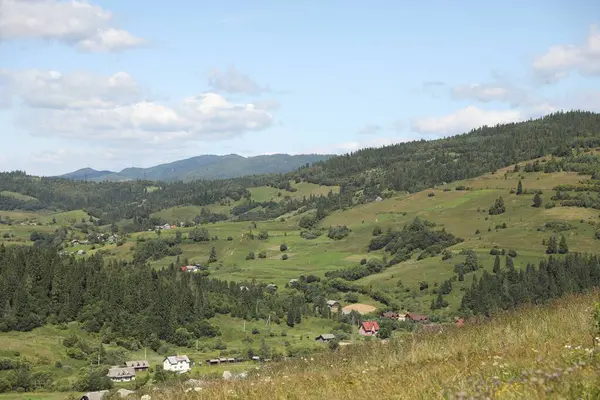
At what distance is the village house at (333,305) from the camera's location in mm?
128725

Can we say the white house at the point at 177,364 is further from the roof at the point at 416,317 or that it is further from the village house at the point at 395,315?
the roof at the point at 416,317

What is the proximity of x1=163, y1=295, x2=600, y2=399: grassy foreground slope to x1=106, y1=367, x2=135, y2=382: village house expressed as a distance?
59.9 metres

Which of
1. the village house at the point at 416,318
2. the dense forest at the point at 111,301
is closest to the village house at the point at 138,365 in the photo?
the dense forest at the point at 111,301

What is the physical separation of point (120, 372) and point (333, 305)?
69190 millimetres

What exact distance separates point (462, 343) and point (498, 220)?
174 meters

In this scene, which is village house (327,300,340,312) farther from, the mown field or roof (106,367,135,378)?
roof (106,367,135,378)

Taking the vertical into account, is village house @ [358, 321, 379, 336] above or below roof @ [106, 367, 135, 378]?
below

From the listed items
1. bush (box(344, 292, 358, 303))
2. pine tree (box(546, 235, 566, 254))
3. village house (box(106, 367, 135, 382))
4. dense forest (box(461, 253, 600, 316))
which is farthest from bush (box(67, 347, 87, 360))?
pine tree (box(546, 235, 566, 254))

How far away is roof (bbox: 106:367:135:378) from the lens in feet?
221

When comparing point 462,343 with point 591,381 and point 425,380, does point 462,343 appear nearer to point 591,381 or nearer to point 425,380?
point 425,380

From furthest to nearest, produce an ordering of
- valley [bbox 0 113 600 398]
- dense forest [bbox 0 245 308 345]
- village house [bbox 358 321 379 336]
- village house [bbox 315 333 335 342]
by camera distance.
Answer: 1. village house [bbox 358 321 379 336]
2. dense forest [bbox 0 245 308 345]
3. village house [bbox 315 333 335 342]
4. valley [bbox 0 113 600 398]

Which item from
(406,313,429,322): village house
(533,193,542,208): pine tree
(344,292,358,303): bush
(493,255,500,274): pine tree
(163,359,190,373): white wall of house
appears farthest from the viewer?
(533,193,542,208): pine tree

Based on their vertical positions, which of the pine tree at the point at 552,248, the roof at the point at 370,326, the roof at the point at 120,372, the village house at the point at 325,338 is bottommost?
the village house at the point at 325,338

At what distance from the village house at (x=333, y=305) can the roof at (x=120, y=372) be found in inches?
2531
